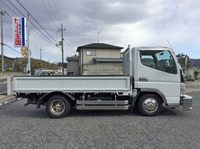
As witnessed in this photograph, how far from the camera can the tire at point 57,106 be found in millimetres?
5332

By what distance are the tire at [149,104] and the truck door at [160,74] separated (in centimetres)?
27

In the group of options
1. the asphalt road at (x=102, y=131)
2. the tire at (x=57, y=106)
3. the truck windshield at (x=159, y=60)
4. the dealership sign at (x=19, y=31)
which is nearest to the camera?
the asphalt road at (x=102, y=131)

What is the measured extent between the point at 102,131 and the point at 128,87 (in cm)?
178

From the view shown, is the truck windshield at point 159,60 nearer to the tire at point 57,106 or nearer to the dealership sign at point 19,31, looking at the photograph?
the tire at point 57,106

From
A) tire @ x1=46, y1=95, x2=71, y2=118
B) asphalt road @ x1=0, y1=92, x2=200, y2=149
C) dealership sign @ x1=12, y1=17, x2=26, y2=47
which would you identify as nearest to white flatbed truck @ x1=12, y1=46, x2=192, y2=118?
tire @ x1=46, y1=95, x2=71, y2=118

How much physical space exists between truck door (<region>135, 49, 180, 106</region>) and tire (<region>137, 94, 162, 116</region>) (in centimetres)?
27

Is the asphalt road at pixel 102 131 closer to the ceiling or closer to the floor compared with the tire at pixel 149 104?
closer to the floor

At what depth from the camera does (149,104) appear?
5.34 m

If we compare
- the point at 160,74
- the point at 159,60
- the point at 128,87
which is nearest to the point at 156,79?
the point at 160,74

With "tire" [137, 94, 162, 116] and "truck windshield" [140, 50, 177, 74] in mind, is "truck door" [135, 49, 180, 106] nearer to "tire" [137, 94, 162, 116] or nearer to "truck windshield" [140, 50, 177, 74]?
"truck windshield" [140, 50, 177, 74]

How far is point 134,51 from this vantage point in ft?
17.7

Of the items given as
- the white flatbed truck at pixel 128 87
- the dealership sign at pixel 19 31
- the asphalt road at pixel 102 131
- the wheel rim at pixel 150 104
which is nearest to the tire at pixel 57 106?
the white flatbed truck at pixel 128 87

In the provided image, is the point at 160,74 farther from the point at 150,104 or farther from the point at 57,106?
the point at 57,106

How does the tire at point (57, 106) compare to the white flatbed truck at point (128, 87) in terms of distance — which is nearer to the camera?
the white flatbed truck at point (128, 87)
